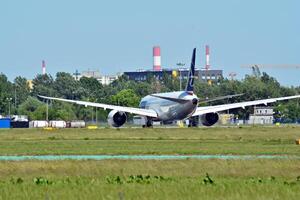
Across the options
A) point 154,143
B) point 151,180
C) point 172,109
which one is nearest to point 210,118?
point 172,109

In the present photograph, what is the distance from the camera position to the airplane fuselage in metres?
118

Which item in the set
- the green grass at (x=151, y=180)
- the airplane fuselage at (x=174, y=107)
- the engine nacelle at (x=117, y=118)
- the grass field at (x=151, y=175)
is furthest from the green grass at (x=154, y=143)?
the engine nacelle at (x=117, y=118)

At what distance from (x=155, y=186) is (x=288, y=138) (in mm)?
48181

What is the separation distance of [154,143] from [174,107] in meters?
45.4

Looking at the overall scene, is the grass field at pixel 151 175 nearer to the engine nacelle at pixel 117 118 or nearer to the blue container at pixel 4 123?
the engine nacelle at pixel 117 118

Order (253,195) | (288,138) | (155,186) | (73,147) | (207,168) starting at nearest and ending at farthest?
(253,195) < (155,186) < (207,168) < (73,147) < (288,138)

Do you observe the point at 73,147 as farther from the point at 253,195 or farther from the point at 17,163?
the point at 253,195

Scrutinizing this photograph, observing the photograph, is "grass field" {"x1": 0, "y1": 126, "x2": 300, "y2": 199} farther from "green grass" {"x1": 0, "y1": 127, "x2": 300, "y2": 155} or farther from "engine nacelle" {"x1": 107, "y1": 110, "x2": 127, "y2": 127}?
"engine nacelle" {"x1": 107, "y1": 110, "x2": 127, "y2": 127}

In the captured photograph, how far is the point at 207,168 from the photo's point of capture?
4775 cm

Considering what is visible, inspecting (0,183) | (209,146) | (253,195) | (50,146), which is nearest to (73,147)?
(50,146)

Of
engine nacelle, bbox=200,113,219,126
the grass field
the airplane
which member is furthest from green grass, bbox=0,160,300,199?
engine nacelle, bbox=200,113,219,126

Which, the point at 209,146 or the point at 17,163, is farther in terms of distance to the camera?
the point at 209,146

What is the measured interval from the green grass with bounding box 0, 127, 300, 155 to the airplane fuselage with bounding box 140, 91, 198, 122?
19.2m

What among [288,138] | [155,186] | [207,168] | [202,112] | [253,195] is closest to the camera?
[253,195]
